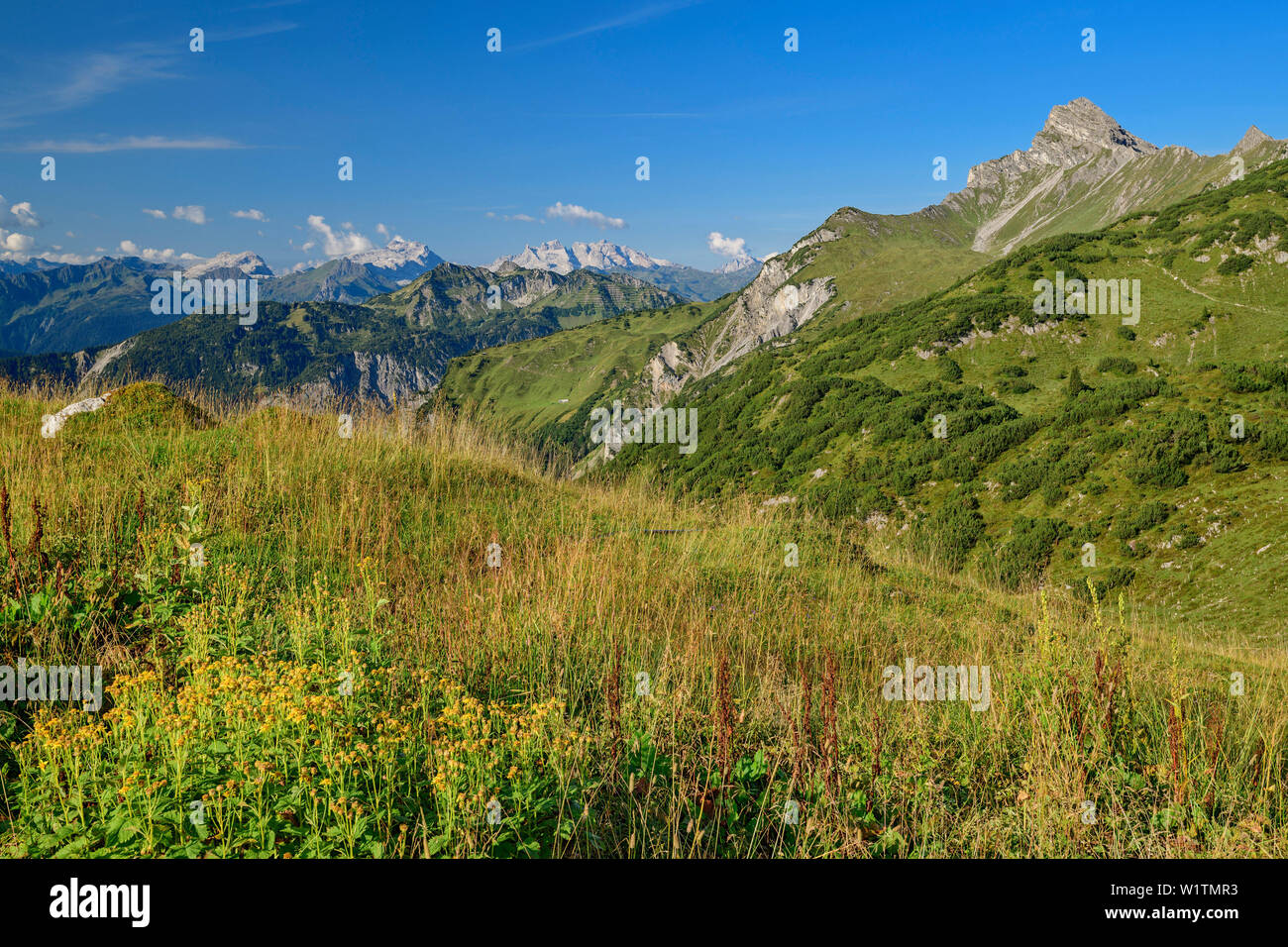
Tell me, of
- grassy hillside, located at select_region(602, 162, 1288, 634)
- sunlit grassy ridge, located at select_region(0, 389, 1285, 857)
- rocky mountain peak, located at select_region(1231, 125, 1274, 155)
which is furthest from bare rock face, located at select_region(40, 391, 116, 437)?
rocky mountain peak, located at select_region(1231, 125, 1274, 155)

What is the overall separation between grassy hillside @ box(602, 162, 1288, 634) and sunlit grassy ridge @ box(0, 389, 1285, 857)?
17926 millimetres

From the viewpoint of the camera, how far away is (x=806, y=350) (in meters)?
94.6

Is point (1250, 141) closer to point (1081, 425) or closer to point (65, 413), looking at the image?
point (1081, 425)

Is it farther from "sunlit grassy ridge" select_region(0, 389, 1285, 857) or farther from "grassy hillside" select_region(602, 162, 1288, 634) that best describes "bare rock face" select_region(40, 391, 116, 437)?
"grassy hillside" select_region(602, 162, 1288, 634)

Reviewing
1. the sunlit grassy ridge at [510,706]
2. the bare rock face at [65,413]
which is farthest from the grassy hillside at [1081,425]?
the bare rock face at [65,413]

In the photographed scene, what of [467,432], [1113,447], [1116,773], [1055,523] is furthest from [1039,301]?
[1116,773]

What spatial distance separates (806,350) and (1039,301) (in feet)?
120

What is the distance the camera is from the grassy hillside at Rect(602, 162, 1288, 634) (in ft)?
96.8

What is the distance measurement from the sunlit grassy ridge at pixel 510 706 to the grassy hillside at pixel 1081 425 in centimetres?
1793

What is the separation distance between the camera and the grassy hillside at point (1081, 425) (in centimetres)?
2950

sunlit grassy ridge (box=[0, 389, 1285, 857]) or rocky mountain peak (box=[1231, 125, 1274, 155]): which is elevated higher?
rocky mountain peak (box=[1231, 125, 1274, 155])

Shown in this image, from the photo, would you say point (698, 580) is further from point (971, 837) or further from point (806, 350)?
point (806, 350)

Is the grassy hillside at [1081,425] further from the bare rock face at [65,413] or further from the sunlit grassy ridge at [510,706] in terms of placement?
the bare rock face at [65,413]
